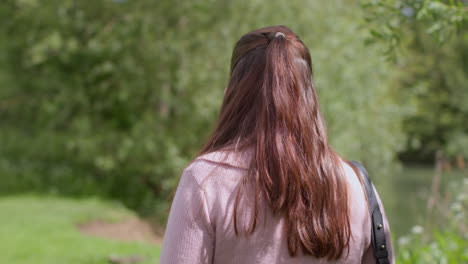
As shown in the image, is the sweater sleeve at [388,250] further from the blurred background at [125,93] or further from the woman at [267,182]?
the blurred background at [125,93]

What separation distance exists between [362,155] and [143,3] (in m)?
7.02

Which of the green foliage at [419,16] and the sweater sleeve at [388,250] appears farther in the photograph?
the green foliage at [419,16]

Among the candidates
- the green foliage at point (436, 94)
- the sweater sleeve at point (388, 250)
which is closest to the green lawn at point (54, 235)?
the sweater sleeve at point (388, 250)

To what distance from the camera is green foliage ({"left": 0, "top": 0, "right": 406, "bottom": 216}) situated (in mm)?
10078

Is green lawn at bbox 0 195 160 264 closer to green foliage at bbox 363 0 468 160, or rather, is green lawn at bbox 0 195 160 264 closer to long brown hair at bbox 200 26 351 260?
long brown hair at bbox 200 26 351 260

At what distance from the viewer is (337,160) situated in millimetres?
1552

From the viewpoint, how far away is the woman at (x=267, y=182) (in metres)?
1.42

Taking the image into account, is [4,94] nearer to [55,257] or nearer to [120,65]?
[120,65]

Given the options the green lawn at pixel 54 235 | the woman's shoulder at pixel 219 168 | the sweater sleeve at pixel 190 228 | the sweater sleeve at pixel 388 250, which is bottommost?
the green lawn at pixel 54 235

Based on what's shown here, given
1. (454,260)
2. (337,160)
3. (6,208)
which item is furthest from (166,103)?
(337,160)

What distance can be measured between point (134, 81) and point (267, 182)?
933 cm

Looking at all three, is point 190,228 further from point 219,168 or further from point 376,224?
point 376,224

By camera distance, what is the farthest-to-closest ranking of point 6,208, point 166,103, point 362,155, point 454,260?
point 362,155 → point 166,103 → point 6,208 → point 454,260

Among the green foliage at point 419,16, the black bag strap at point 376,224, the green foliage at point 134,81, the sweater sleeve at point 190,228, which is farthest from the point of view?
the green foliage at point 134,81
